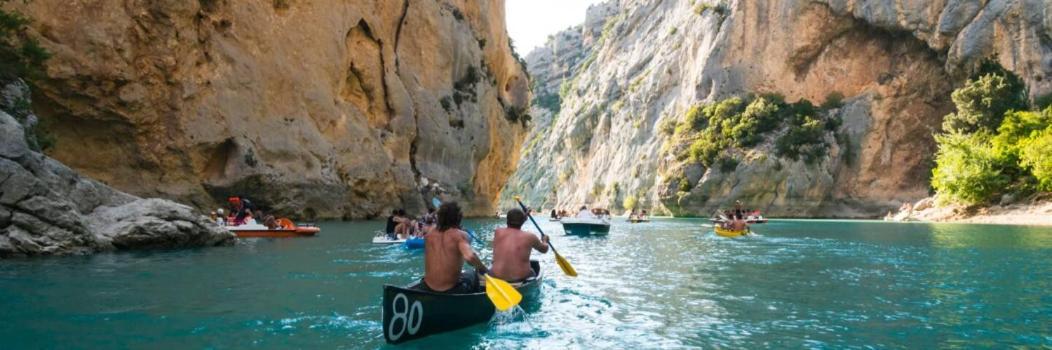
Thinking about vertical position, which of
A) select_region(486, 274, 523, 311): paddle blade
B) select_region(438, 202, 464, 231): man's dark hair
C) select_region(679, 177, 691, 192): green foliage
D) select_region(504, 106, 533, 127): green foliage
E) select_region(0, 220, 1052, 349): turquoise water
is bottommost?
select_region(0, 220, 1052, 349): turquoise water

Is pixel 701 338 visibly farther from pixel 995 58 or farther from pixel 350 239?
pixel 995 58

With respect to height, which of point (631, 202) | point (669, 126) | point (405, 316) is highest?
point (669, 126)

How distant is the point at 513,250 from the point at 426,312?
7.16 feet

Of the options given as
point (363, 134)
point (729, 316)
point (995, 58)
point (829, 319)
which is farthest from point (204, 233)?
point (995, 58)

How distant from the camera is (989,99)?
4875 centimetres

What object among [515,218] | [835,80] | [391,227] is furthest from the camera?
[835,80]

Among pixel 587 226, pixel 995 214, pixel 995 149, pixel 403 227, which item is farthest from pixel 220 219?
pixel 995 149

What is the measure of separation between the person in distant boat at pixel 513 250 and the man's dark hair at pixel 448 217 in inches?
54.9

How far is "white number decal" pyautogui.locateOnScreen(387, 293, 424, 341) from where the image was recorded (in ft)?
20.9

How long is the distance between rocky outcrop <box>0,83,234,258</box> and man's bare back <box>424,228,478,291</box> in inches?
407

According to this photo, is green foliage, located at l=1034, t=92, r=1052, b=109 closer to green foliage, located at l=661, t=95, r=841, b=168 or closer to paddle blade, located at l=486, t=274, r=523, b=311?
green foliage, located at l=661, t=95, r=841, b=168

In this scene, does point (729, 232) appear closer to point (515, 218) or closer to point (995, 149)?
point (515, 218)

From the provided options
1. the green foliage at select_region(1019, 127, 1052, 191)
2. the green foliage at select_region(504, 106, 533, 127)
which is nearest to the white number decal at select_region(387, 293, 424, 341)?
the green foliage at select_region(1019, 127, 1052, 191)

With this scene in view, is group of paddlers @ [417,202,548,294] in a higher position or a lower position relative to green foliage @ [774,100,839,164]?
lower
